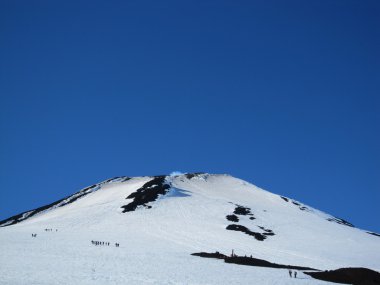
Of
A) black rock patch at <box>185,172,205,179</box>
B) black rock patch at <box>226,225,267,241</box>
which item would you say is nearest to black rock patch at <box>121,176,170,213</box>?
black rock patch at <box>185,172,205,179</box>

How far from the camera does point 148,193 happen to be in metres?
106

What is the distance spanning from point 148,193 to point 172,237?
136 feet

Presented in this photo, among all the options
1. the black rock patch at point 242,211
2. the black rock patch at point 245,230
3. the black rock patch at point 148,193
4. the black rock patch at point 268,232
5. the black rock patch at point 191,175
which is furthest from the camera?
the black rock patch at point 191,175

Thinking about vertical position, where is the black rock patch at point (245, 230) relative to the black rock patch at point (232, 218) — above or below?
below

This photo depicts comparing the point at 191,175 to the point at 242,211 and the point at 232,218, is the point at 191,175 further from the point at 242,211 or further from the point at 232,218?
the point at 232,218

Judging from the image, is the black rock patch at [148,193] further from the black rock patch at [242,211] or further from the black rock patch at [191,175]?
the black rock patch at [242,211]

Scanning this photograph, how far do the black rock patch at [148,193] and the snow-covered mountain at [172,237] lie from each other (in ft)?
0.87

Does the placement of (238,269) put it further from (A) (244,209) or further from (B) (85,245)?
(A) (244,209)

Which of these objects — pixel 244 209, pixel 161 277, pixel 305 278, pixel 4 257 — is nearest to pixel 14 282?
pixel 161 277

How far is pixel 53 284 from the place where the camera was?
25.5 metres

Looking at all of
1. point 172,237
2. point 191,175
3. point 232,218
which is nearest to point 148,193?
point 232,218

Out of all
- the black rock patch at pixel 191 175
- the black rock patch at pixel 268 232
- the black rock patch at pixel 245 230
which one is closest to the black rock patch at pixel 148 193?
the black rock patch at pixel 191 175

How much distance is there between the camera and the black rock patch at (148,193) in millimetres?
95312

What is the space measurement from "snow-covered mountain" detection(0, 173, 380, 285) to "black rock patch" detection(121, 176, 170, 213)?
10.5 inches
